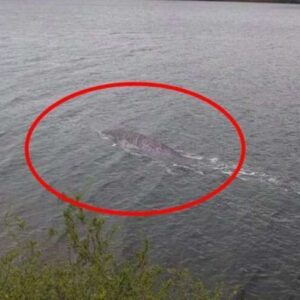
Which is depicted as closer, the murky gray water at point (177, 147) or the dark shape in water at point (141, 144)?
the murky gray water at point (177, 147)

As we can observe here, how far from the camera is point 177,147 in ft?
106

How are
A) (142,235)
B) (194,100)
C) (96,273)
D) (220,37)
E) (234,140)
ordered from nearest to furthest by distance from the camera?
(96,273)
(142,235)
(234,140)
(194,100)
(220,37)

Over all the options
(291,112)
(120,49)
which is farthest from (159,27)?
(291,112)

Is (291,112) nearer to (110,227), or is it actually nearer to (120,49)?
(110,227)

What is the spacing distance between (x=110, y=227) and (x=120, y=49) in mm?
52160

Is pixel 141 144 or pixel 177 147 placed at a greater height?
pixel 177 147

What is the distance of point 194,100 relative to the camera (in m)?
44.8

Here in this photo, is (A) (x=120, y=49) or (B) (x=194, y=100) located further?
(A) (x=120, y=49)

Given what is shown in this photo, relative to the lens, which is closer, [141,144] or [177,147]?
[177,147]

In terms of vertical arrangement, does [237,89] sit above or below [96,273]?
below

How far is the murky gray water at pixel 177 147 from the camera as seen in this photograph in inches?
826

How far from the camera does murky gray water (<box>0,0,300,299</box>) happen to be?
68.8 ft

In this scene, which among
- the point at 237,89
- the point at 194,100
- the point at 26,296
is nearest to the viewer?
the point at 26,296

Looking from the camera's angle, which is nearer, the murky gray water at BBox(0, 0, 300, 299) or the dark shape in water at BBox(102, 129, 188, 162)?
the murky gray water at BBox(0, 0, 300, 299)
